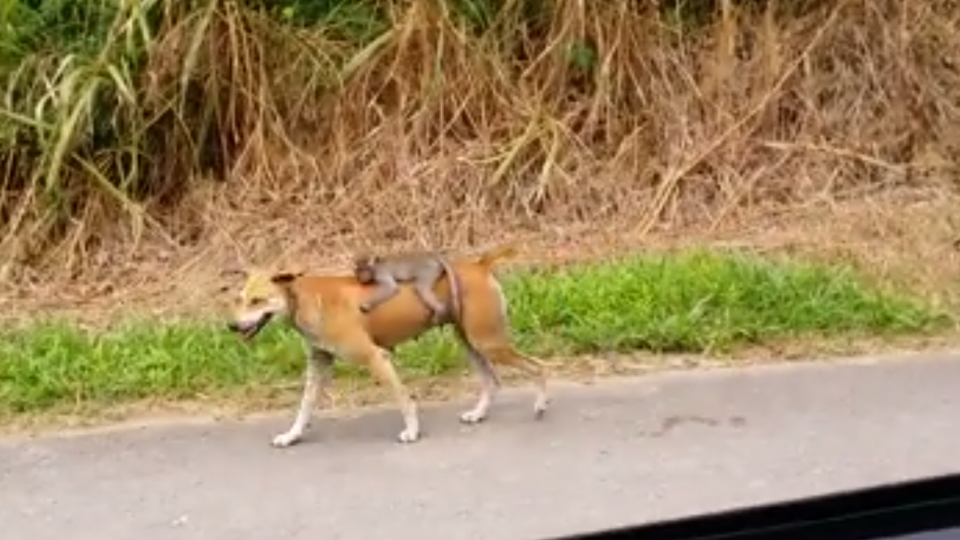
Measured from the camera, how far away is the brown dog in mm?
4848

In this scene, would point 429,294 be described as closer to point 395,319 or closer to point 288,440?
point 395,319

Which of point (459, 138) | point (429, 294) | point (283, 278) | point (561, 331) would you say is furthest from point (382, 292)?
point (459, 138)

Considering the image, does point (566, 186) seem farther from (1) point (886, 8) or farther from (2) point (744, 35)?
(1) point (886, 8)

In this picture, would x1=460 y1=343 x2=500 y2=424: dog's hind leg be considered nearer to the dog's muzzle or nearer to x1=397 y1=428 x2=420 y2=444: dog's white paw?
x1=397 y1=428 x2=420 y2=444: dog's white paw

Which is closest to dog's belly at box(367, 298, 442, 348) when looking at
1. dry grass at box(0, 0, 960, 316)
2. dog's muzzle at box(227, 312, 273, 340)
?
Result: dog's muzzle at box(227, 312, 273, 340)

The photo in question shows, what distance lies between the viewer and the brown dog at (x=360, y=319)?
4.85 meters

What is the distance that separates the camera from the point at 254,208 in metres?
7.16

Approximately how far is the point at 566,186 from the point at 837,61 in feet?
5.07

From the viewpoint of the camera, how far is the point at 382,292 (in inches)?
193

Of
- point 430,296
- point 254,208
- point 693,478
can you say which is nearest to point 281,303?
point 430,296

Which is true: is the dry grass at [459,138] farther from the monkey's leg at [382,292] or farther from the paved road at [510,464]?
the monkey's leg at [382,292]

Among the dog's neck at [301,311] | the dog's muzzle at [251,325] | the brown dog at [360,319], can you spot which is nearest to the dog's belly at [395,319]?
the brown dog at [360,319]

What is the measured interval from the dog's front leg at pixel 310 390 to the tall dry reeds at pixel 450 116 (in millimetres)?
1992

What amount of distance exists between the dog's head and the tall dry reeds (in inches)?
85.3
